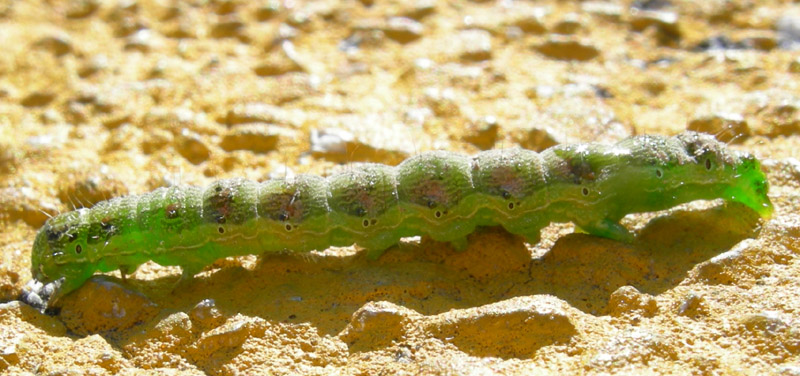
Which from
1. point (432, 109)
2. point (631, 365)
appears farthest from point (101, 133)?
point (631, 365)

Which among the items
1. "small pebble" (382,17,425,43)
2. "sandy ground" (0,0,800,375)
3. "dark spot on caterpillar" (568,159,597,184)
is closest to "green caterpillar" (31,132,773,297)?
"dark spot on caterpillar" (568,159,597,184)

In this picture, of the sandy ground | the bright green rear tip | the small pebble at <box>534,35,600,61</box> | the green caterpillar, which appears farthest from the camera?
the small pebble at <box>534,35,600,61</box>

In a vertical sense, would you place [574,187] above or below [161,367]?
above

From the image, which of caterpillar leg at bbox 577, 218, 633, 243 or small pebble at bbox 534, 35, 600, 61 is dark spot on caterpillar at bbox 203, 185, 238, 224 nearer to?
caterpillar leg at bbox 577, 218, 633, 243

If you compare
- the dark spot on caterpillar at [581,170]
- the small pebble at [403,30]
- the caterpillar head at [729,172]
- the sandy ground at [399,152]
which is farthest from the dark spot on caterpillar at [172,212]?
the small pebble at [403,30]

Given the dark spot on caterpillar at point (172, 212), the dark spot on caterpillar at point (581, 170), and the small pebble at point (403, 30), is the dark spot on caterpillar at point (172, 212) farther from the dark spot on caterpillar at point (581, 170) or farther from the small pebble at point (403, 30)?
the small pebble at point (403, 30)

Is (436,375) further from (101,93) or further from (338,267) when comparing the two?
(101,93)

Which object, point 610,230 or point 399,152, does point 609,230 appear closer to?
point 610,230
